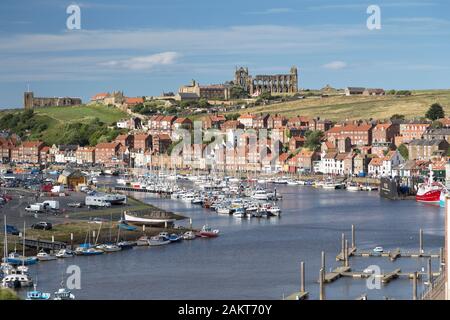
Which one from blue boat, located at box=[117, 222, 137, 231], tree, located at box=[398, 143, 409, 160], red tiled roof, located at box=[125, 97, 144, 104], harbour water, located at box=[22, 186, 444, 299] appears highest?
red tiled roof, located at box=[125, 97, 144, 104]

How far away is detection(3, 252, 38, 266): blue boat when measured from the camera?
63.3 ft

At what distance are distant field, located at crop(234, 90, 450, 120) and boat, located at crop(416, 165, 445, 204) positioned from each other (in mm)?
25994

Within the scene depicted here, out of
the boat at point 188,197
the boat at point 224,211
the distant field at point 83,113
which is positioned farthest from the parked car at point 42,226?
the distant field at point 83,113

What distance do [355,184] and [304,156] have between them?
8.20m

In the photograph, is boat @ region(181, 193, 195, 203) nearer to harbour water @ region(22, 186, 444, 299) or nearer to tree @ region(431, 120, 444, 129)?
harbour water @ region(22, 186, 444, 299)

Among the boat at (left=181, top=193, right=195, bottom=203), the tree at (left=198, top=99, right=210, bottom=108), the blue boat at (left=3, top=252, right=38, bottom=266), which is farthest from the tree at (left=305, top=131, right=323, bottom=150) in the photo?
the blue boat at (left=3, top=252, right=38, bottom=266)

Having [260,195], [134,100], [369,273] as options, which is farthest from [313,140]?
[369,273]

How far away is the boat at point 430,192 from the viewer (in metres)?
36.4

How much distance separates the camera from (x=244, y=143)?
5812 cm

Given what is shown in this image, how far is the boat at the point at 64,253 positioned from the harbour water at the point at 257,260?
10.9 inches

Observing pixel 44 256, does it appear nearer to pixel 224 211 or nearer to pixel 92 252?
pixel 92 252

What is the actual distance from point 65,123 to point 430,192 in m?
50.0
